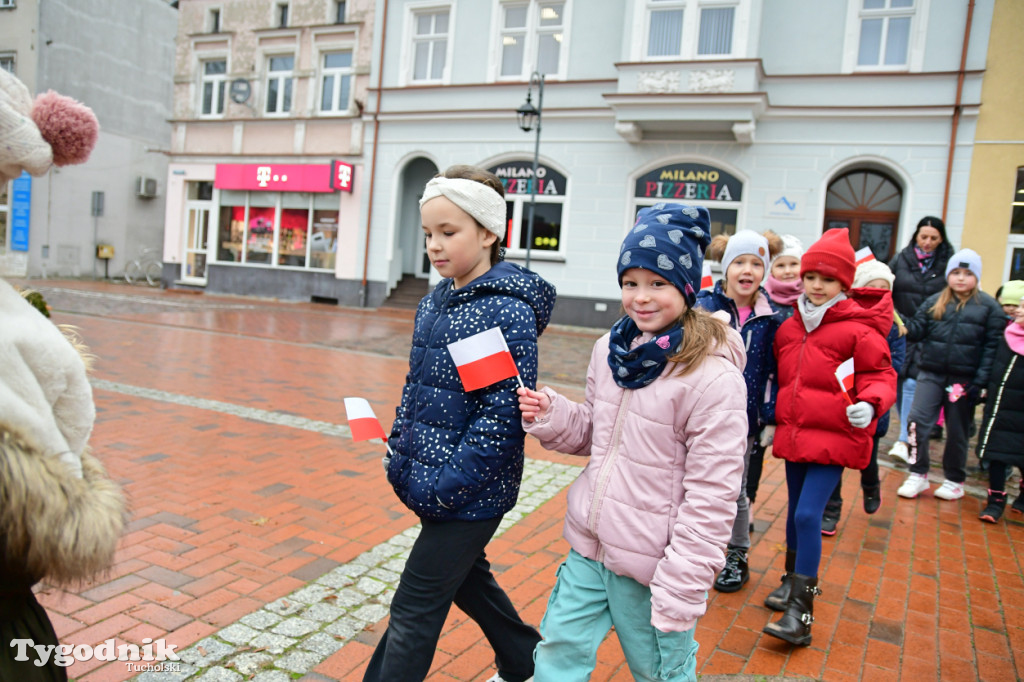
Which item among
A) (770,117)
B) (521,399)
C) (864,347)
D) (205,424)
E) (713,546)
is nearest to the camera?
(713,546)

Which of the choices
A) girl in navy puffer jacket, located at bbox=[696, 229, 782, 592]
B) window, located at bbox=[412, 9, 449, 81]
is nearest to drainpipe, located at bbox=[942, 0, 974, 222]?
window, located at bbox=[412, 9, 449, 81]

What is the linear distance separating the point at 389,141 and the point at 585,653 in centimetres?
1773

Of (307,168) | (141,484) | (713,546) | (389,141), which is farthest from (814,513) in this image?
(307,168)

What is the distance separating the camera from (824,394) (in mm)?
2939

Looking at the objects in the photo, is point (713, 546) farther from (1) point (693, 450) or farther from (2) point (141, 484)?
(2) point (141, 484)

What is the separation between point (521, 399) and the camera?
1.87m

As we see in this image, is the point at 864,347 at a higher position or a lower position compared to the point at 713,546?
higher

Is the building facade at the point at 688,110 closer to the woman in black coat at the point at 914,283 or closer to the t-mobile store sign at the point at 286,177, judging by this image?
the t-mobile store sign at the point at 286,177

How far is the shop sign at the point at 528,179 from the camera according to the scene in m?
16.4

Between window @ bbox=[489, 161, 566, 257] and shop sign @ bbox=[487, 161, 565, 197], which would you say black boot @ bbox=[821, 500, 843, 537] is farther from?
shop sign @ bbox=[487, 161, 565, 197]

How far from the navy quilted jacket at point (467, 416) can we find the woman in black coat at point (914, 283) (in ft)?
17.5

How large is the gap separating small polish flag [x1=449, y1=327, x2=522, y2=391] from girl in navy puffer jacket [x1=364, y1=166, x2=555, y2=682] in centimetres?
8

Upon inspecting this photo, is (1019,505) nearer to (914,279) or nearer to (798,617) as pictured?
(914,279)

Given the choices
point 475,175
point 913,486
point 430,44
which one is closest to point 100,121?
point 430,44
